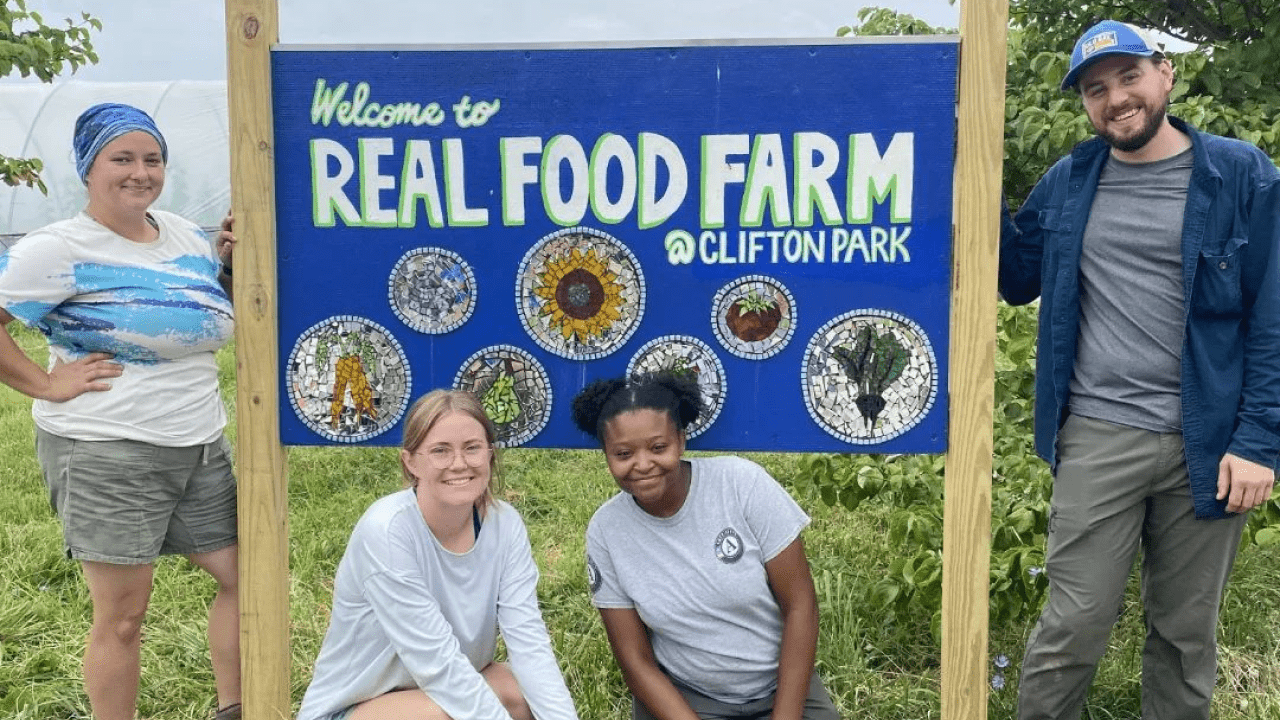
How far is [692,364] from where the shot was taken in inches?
113

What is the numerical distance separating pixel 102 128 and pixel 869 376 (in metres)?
1.93

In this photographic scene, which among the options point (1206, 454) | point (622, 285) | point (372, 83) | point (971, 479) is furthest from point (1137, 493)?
point (372, 83)

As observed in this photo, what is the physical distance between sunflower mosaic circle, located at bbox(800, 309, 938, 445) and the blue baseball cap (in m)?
0.72

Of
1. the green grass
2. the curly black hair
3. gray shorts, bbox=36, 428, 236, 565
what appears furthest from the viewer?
the green grass

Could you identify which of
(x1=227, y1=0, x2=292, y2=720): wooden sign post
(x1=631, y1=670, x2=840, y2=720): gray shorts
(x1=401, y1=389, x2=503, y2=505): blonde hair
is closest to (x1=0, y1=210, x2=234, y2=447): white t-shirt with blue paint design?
(x1=227, y1=0, x2=292, y2=720): wooden sign post

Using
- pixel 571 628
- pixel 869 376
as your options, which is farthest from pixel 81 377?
pixel 571 628

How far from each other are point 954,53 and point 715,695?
163cm

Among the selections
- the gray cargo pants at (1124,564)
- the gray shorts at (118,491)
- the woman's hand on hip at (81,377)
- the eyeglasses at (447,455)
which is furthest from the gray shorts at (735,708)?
the woman's hand on hip at (81,377)

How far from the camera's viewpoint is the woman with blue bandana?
2861 millimetres

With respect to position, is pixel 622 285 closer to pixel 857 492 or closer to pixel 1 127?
pixel 857 492

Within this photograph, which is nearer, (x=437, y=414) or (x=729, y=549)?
(x=437, y=414)

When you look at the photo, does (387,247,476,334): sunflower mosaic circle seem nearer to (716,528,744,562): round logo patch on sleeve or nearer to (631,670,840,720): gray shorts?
(716,528,744,562): round logo patch on sleeve

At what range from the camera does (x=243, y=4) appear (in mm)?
2838

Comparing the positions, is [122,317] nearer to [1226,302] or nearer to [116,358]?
[116,358]
